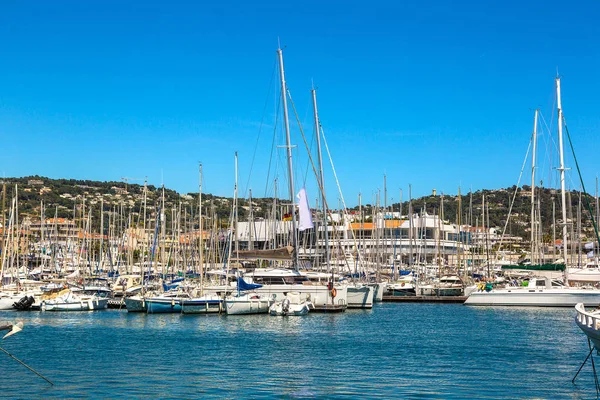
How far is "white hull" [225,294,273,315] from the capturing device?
50094 millimetres

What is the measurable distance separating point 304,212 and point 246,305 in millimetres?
6797

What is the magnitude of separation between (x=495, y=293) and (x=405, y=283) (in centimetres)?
1437

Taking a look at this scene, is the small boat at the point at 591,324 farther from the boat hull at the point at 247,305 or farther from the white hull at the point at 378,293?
the white hull at the point at 378,293

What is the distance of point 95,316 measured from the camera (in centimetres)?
5250

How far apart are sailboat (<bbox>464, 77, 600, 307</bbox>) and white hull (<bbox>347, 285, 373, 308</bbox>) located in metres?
9.24

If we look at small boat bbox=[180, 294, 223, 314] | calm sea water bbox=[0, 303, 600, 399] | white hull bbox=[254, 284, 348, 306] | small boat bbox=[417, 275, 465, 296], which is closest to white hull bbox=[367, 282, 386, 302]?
small boat bbox=[417, 275, 465, 296]

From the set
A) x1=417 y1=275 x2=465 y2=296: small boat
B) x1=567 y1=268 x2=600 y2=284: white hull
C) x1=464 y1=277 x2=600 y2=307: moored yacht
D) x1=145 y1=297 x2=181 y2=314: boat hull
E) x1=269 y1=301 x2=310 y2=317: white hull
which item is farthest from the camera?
x1=417 y1=275 x2=465 y2=296: small boat

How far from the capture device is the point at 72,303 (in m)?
56.9

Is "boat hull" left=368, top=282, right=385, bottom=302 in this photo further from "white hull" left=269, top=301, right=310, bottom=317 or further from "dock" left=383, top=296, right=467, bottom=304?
"white hull" left=269, top=301, right=310, bottom=317

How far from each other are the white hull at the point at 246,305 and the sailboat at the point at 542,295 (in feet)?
57.1

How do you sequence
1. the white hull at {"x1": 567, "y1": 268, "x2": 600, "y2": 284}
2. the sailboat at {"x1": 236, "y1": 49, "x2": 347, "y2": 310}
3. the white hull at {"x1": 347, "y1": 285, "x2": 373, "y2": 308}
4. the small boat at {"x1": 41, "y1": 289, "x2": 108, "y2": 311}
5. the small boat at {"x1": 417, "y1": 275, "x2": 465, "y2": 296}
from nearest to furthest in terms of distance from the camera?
1. the sailboat at {"x1": 236, "y1": 49, "x2": 347, "y2": 310}
2. the white hull at {"x1": 347, "y1": 285, "x2": 373, "y2": 308}
3. the small boat at {"x1": 41, "y1": 289, "x2": 108, "y2": 311}
4. the white hull at {"x1": 567, "y1": 268, "x2": 600, "y2": 284}
5. the small boat at {"x1": 417, "y1": 275, "x2": 465, "y2": 296}

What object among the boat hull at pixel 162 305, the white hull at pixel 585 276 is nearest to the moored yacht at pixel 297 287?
the boat hull at pixel 162 305

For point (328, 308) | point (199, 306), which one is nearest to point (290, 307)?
point (328, 308)

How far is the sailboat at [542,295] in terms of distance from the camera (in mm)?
55875
